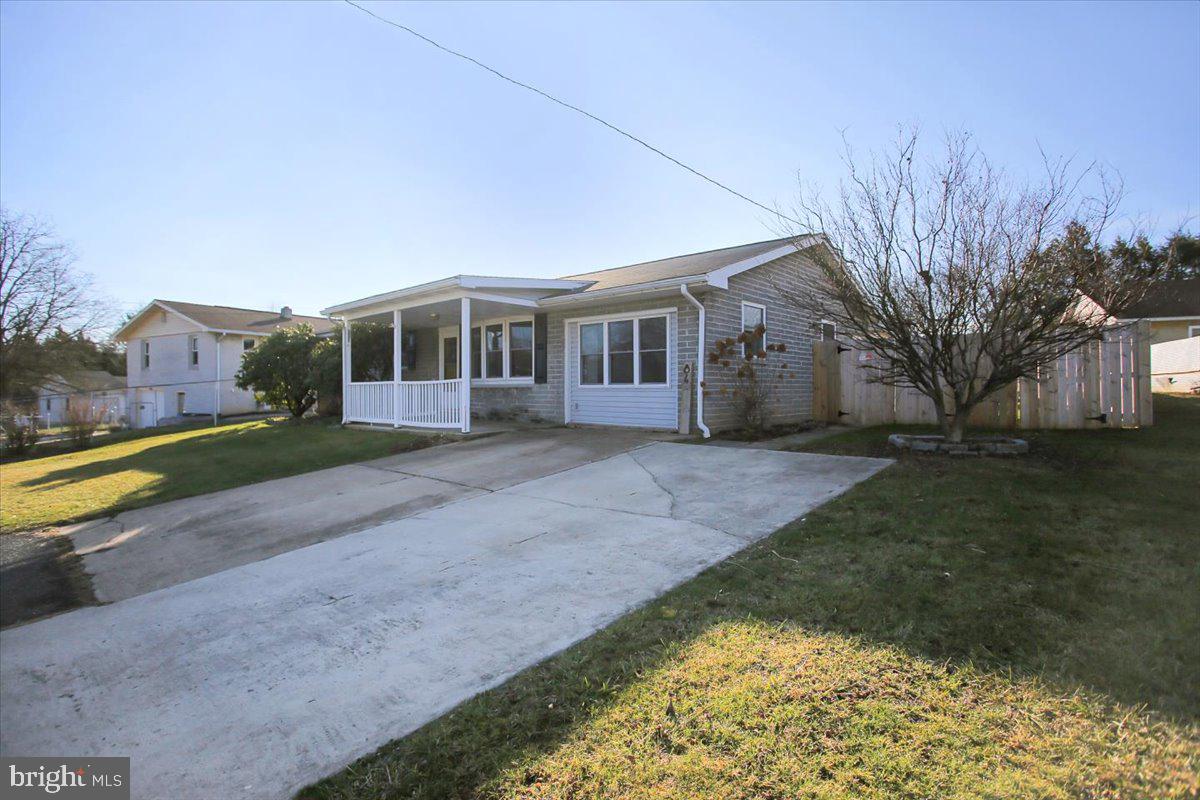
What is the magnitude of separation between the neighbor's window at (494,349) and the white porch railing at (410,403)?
193cm

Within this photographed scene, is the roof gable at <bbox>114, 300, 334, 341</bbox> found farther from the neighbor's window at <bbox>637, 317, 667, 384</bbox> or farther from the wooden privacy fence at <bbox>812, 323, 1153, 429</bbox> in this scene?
the wooden privacy fence at <bbox>812, 323, 1153, 429</bbox>

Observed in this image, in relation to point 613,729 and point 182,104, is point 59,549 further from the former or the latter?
point 613,729

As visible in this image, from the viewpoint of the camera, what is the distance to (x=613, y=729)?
8.28ft

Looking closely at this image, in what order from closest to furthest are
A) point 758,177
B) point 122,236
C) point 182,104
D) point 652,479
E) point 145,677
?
1. point 145,677
2. point 652,479
3. point 182,104
4. point 758,177
5. point 122,236

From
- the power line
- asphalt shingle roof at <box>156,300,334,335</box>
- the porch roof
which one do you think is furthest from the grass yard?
asphalt shingle roof at <box>156,300,334,335</box>

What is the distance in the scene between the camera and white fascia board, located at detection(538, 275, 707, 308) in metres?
10.2

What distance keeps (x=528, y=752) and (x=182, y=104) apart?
1143 centimetres

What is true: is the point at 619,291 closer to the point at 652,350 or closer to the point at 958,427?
the point at 652,350

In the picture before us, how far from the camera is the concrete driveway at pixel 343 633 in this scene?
2.81 m

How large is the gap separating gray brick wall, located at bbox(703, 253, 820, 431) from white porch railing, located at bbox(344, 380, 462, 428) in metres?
5.40

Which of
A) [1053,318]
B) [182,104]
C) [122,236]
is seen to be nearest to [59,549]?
[182,104]

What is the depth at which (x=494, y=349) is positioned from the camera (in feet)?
49.3

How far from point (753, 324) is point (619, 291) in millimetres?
3141

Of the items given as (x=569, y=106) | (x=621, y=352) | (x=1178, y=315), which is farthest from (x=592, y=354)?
(x=1178, y=315)
